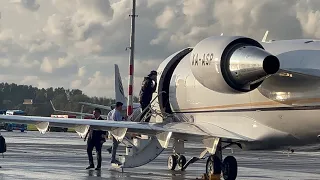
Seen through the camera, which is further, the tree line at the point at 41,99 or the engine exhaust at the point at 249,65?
the tree line at the point at 41,99

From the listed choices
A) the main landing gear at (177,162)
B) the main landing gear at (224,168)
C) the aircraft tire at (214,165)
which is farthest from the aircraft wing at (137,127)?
the main landing gear at (177,162)

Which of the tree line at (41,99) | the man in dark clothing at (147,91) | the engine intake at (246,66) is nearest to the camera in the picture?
the engine intake at (246,66)

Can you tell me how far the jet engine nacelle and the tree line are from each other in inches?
3717

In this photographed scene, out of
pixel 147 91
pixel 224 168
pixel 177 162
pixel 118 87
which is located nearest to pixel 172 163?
pixel 177 162

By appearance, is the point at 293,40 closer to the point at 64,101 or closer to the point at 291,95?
the point at 291,95

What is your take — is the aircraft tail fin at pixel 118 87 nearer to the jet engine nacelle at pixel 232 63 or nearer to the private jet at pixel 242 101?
the private jet at pixel 242 101

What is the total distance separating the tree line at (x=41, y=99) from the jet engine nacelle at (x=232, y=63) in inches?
3717

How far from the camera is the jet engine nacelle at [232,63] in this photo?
696 inches

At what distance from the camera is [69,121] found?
71.7 feet

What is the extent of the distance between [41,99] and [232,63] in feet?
438

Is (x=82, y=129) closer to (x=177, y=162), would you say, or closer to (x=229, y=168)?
(x=229, y=168)

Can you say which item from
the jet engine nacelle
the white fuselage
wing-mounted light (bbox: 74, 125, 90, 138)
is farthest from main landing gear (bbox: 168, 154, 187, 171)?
the jet engine nacelle

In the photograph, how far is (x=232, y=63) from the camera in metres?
18.4

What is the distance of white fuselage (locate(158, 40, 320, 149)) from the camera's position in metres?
18.2
